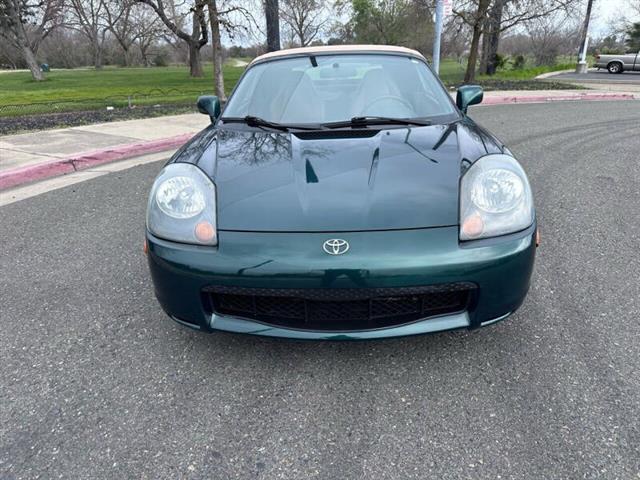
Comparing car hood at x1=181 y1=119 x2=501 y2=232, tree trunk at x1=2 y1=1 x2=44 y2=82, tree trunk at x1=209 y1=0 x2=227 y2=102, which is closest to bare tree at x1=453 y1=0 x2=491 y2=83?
tree trunk at x1=209 y1=0 x2=227 y2=102

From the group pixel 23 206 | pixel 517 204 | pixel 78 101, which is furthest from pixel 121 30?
pixel 517 204

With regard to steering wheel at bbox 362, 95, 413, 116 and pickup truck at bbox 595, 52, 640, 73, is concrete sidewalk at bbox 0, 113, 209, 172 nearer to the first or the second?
steering wheel at bbox 362, 95, 413, 116

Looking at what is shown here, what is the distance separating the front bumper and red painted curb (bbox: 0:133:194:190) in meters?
4.36

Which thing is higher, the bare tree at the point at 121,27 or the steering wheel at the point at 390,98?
the bare tree at the point at 121,27

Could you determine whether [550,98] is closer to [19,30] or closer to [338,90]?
[338,90]

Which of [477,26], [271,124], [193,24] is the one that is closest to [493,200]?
[271,124]

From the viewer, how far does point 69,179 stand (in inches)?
215

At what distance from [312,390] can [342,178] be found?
0.95 m

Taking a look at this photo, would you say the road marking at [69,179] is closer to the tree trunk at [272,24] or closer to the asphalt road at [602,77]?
the tree trunk at [272,24]

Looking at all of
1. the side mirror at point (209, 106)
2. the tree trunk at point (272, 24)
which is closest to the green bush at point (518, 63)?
the tree trunk at point (272, 24)

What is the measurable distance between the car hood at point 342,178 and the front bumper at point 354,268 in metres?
0.07

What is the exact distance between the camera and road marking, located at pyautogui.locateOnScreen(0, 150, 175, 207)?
15.9ft

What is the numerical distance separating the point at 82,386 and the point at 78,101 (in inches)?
505

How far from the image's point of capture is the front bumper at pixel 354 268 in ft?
5.92
